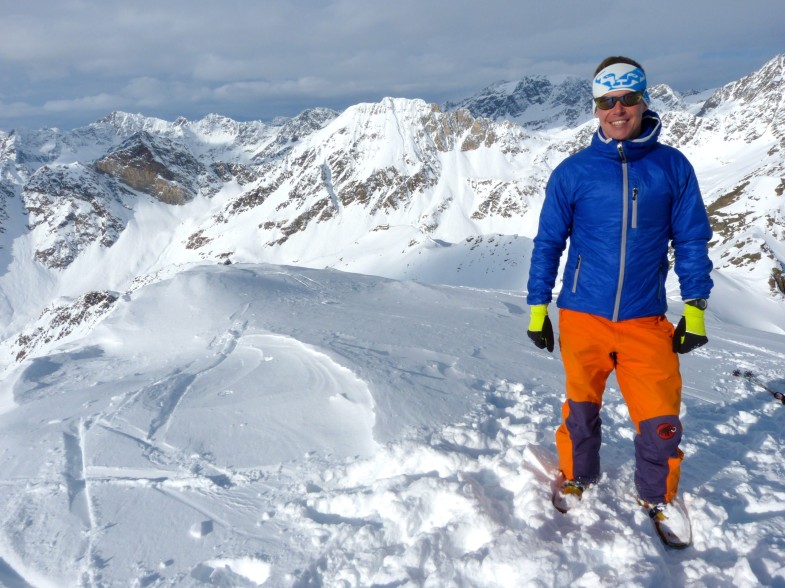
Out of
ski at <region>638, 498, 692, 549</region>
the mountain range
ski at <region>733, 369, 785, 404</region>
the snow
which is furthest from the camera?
the mountain range

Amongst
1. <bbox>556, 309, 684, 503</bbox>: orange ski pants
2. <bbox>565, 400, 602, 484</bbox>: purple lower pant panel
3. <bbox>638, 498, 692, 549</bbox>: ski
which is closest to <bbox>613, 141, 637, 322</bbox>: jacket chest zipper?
<bbox>556, 309, 684, 503</bbox>: orange ski pants

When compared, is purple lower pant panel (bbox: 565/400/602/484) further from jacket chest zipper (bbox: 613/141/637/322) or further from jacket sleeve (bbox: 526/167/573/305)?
jacket sleeve (bbox: 526/167/573/305)

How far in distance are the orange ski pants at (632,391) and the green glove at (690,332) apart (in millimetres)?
59

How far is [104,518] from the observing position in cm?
362

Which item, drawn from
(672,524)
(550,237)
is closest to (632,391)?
(672,524)

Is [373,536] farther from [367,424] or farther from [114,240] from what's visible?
[114,240]

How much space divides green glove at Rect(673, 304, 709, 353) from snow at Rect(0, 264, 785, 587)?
115 centimetres

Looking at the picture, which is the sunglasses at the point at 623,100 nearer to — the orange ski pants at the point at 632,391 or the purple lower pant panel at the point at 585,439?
the orange ski pants at the point at 632,391

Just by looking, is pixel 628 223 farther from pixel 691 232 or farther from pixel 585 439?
pixel 585 439

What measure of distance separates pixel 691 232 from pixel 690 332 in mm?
699

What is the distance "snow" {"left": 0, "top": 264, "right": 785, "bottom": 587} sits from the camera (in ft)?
10.2

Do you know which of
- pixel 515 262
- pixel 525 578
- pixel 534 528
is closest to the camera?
pixel 525 578

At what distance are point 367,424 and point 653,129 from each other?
11.7 feet

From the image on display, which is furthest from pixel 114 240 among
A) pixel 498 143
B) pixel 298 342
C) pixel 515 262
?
pixel 298 342
